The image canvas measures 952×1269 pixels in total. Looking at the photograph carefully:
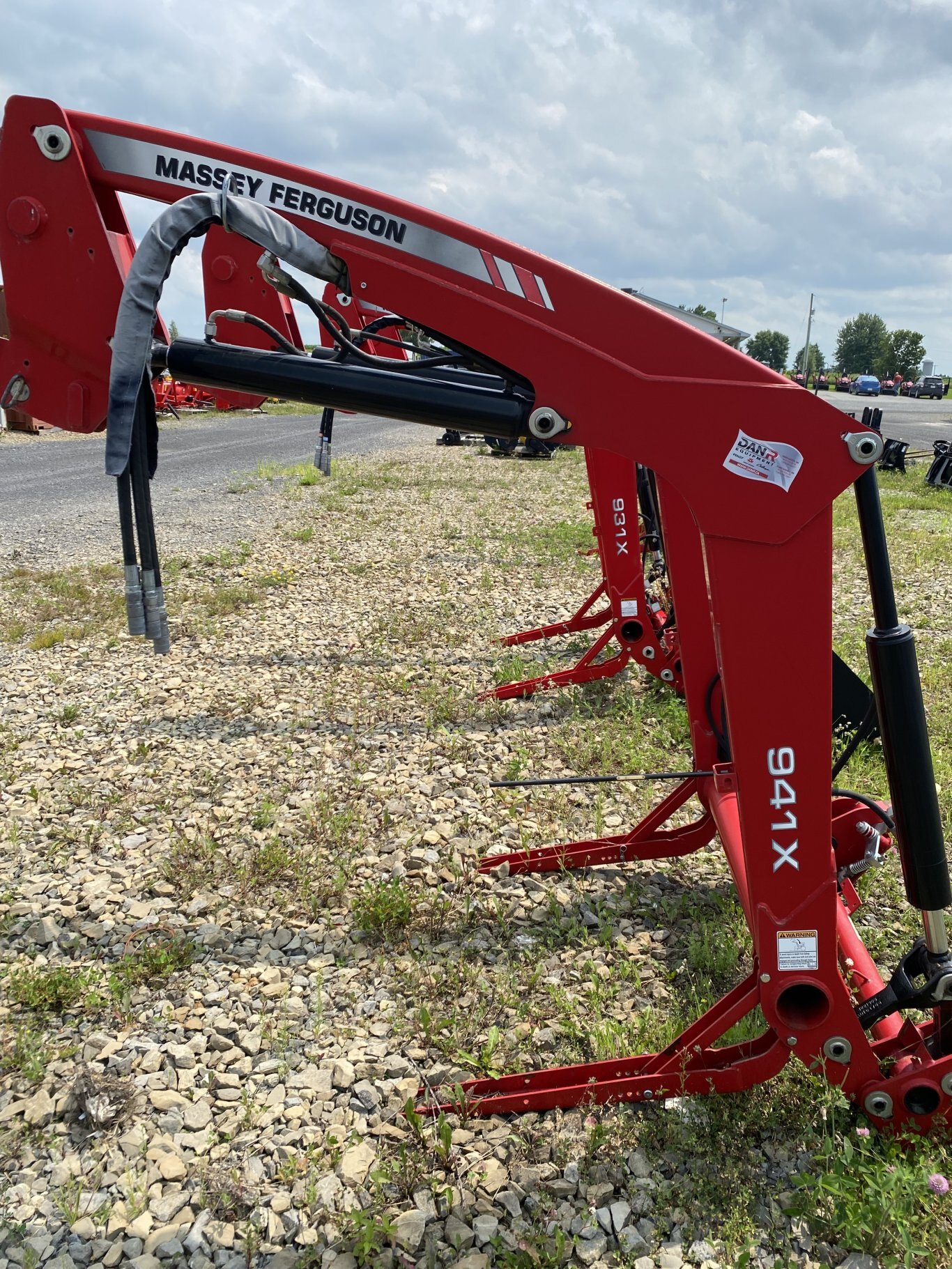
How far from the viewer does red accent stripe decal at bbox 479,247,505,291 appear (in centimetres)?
224

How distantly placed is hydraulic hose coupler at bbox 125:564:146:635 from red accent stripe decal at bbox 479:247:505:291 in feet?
4.07

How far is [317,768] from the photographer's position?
534 centimetres

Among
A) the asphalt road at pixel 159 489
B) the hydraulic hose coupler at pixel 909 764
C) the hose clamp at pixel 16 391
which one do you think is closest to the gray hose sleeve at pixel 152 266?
the hose clamp at pixel 16 391

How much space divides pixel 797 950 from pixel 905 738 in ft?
2.29

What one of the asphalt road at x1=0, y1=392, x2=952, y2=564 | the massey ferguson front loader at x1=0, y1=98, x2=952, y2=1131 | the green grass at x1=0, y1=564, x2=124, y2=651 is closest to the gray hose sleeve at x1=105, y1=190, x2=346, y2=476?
the massey ferguson front loader at x1=0, y1=98, x2=952, y2=1131

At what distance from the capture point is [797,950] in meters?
2.47

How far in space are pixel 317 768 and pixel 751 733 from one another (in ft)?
11.6

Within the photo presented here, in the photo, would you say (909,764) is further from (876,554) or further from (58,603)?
(58,603)

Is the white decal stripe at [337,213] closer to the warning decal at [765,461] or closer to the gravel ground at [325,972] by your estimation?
the warning decal at [765,461]

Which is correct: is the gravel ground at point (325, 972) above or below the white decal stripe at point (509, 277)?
below

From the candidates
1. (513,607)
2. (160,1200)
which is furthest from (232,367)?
(513,607)

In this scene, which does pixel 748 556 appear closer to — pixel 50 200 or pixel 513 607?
pixel 50 200

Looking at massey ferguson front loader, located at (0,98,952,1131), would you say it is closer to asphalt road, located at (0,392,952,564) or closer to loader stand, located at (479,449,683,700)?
asphalt road, located at (0,392,952,564)

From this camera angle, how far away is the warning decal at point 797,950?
2463 millimetres
